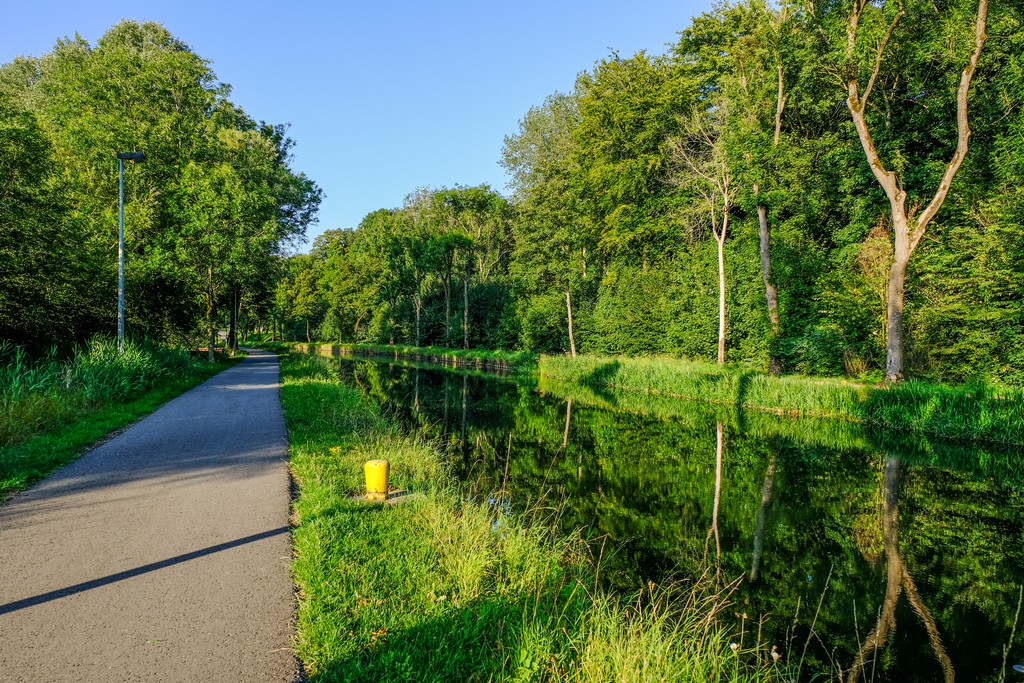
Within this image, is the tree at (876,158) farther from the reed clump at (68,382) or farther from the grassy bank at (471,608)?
the reed clump at (68,382)

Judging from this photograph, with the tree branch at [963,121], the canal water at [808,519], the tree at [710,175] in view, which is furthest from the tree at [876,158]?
the tree at [710,175]

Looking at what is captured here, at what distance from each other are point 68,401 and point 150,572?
9.08 meters

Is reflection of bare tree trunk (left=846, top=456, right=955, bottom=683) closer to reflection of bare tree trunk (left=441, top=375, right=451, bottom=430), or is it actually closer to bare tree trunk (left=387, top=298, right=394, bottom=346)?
reflection of bare tree trunk (left=441, top=375, right=451, bottom=430)

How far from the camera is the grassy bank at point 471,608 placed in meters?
3.54

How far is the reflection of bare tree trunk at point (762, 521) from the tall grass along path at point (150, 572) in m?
4.88

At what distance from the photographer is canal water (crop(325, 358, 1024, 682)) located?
498cm

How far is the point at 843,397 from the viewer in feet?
52.8

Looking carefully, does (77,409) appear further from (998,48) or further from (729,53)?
(998,48)

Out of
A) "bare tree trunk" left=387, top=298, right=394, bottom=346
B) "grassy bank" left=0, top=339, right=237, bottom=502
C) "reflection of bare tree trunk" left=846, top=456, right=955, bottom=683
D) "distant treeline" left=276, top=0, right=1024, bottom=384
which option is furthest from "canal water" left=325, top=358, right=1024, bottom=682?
"bare tree trunk" left=387, top=298, right=394, bottom=346

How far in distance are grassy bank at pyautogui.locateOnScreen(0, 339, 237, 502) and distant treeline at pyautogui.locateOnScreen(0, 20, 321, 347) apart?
7.65 ft

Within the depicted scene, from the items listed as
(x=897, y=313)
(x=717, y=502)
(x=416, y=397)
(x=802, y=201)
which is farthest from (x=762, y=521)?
(x=802, y=201)

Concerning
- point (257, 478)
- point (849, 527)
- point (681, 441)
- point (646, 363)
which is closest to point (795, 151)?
point (646, 363)

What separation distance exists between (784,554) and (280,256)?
3368 cm

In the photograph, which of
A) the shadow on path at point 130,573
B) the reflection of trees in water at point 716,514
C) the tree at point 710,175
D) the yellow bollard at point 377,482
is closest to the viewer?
the shadow on path at point 130,573
